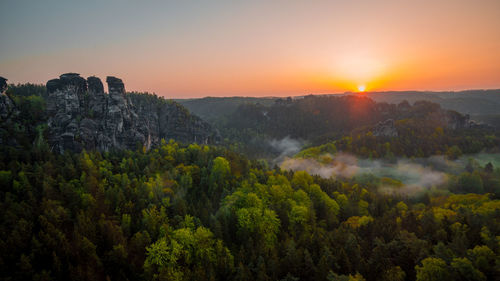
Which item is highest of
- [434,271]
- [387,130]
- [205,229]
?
[387,130]

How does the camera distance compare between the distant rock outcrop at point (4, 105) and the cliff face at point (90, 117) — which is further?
the cliff face at point (90, 117)

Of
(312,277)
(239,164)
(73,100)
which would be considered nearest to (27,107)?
(73,100)

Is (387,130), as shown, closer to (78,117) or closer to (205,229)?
(205,229)

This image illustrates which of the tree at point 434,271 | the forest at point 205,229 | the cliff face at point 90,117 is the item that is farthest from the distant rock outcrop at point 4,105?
the tree at point 434,271

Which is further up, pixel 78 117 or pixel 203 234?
pixel 78 117

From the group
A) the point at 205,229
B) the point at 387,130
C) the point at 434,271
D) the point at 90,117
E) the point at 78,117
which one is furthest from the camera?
the point at 387,130

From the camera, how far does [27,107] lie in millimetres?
90562

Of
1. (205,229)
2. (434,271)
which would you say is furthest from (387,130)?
(205,229)

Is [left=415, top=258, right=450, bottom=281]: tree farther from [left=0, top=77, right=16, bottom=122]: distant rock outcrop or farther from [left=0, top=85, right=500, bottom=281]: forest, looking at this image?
[left=0, top=77, right=16, bottom=122]: distant rock outcrop

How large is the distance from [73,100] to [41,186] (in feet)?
194

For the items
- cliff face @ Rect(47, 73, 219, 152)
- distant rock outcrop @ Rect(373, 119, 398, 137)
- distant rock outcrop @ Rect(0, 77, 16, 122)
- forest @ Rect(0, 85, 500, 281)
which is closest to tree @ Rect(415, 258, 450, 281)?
forest @ Rect(0, 85, 500, 281)

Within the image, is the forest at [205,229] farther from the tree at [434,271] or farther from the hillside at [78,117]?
the hillside at [78,117]

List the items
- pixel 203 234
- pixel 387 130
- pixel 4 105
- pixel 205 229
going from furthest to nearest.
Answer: pixel 387 130
pixel 4 105
pixel 205 229
pixel 203 234

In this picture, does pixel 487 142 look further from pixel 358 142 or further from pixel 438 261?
pixel 438 261
